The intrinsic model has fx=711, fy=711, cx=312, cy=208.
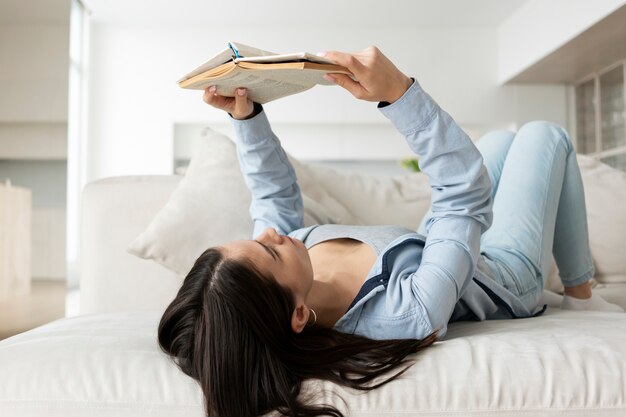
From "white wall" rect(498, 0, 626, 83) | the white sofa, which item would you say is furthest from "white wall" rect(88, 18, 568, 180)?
the white sofa

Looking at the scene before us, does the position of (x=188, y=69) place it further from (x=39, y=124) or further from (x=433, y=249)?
(x=433, y=249)

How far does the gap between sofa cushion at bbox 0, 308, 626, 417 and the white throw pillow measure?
2.05 ft

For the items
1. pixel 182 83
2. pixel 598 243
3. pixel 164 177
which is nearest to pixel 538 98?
pixel 598 243

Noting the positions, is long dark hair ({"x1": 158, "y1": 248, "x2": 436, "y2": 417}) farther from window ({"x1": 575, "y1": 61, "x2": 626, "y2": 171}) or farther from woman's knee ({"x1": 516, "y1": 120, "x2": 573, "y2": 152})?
window ({"x1": 575, "y1": 61, "x2": 626, "y2": 171})

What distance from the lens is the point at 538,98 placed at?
8.59 metres

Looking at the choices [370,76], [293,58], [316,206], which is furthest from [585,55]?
[293,58]

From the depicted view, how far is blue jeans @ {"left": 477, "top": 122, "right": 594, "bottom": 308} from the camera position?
1.74 metres

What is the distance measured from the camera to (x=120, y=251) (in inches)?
80.7

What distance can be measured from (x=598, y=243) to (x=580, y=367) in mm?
1294

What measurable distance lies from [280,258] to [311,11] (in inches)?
273

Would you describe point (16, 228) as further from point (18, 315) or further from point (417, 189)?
point (417, 189)

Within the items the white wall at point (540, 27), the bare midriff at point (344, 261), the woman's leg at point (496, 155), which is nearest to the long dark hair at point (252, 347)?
the bare midriff at point (344, 261)

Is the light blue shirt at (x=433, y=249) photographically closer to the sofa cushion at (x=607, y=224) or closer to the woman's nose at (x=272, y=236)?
the woman's nose at (x=272, y=236)

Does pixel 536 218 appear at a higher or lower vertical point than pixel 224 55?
lower
